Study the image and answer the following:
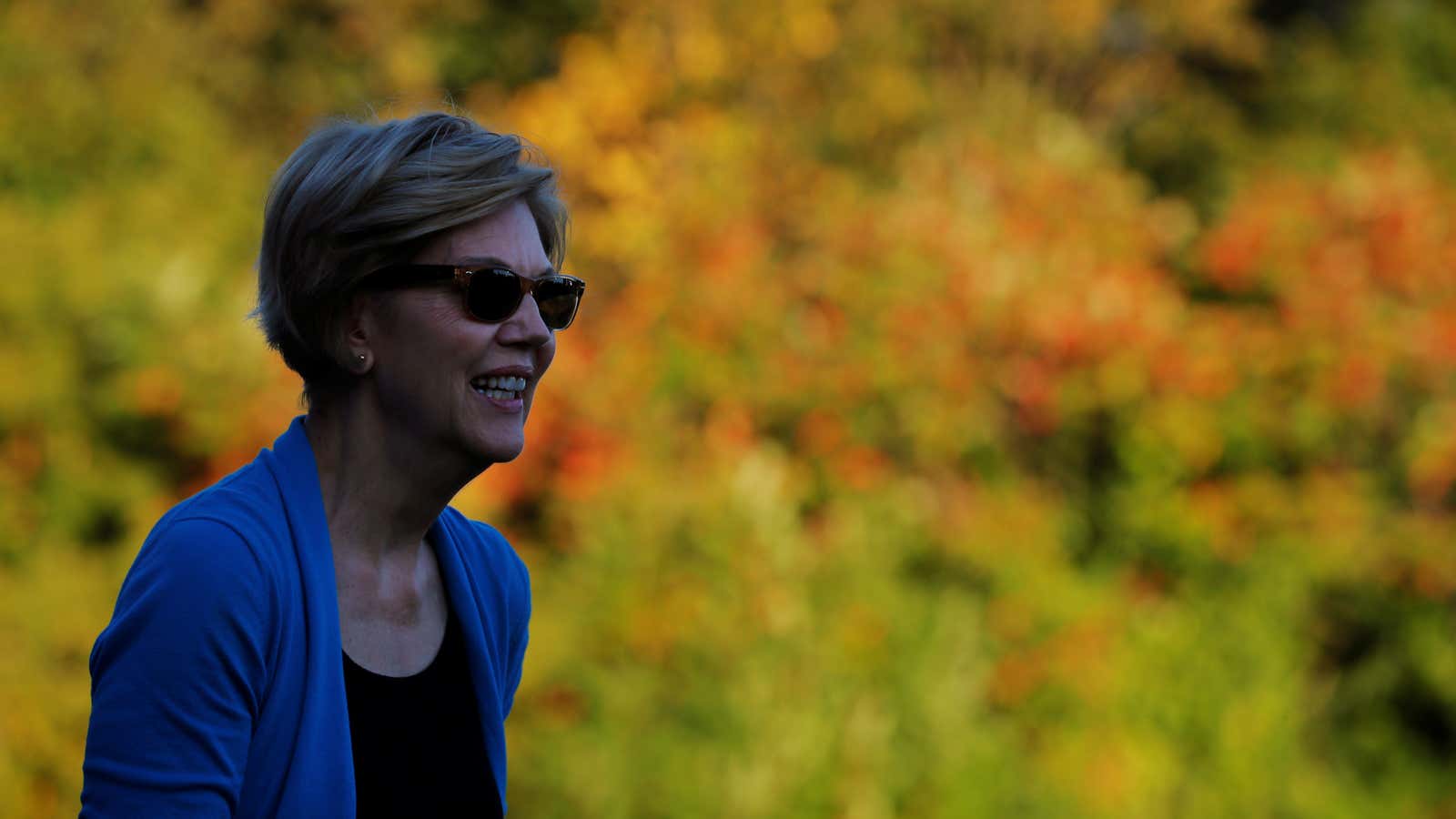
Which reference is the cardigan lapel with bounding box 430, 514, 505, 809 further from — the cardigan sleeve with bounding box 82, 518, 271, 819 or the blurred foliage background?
the blurred foliage background

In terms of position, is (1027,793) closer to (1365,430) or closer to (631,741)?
(631,741)

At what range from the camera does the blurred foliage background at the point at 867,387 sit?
4625 millimetres

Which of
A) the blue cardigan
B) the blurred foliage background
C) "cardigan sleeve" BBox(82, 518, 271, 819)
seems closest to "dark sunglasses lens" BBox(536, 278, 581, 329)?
the blue cardigan

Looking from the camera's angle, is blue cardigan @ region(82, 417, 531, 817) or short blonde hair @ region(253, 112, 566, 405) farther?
short blonde hair @ region(253, 112, 566, 405)

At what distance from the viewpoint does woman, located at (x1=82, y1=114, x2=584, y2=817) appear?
4.77ft

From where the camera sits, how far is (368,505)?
1.72m

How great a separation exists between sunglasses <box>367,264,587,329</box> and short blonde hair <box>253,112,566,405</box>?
2 centimetres

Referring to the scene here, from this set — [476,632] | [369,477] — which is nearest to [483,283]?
[369,477]

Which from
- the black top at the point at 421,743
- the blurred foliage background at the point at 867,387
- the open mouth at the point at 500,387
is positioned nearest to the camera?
the black top at the point at 421,743

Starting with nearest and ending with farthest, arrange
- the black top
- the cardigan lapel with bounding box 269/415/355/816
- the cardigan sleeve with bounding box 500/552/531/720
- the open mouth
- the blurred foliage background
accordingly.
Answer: the cardigan lapel with bounding box 269/415/355/816
the black top
the open mouth
the cardigan sleeve with bounding box 500/552/531/720
the blurred foliage background

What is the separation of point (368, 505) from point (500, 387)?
0.21 metres

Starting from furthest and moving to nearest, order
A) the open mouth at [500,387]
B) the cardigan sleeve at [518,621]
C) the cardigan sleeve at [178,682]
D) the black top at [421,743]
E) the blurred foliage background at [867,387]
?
the blurred foliage background at [867,387]
the cardigan sleeve at [518,621]
the open mouth at [500,387]
the black top at [421,743]
the cardigan sleeve at [178,682]

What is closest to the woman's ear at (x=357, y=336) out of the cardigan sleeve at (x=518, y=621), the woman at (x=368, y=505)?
the woman at (x=368, y=505)

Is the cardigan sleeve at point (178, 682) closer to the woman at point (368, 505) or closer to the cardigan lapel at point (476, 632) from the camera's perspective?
the woman at point (368, 505)
